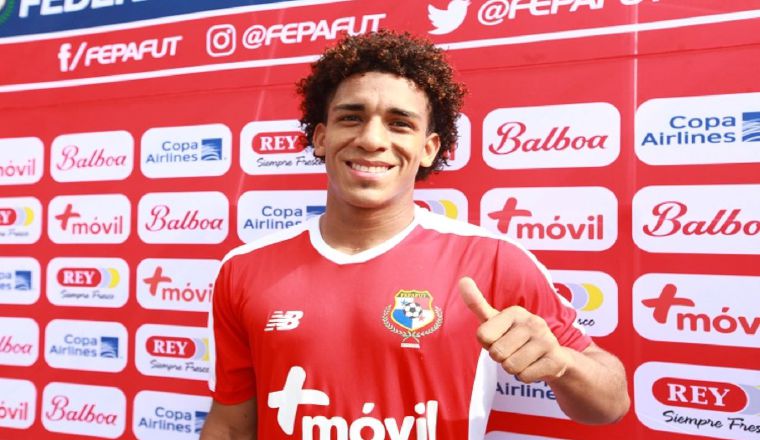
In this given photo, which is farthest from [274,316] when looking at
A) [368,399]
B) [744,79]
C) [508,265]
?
[744,79]

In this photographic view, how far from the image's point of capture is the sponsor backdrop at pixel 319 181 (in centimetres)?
111

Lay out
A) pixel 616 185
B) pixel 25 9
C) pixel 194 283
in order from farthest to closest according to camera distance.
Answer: pixel 25 9 < pixel 194 283 < pixel 616 185

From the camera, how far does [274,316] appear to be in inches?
39.5

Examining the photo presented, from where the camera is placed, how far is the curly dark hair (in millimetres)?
1049

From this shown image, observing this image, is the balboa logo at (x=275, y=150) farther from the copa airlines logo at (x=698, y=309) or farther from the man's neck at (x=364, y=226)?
the copa airlines logo at (x=698, y=309)

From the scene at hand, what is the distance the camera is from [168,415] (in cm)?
151

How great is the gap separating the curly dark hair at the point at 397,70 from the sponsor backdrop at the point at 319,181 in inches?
6.0

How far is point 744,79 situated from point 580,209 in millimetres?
381

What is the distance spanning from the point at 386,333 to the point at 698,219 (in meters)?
0.66

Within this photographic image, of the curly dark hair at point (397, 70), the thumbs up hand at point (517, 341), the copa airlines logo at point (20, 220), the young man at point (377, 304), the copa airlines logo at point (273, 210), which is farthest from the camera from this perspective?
the copa airlines logo at point (20, 220)

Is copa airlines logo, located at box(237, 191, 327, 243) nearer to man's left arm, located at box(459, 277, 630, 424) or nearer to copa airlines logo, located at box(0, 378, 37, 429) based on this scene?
man's left arm, located at box(459, 277, 630, 424)

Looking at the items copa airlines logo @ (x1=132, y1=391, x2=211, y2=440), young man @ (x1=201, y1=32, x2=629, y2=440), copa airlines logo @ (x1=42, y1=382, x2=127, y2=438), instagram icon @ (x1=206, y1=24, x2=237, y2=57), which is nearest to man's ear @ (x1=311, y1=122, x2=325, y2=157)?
young man @ (x1=201, y1=32, x2=629, y2=440)

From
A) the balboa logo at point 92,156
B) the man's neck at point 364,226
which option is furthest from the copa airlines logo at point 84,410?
the man's neck at point 364,226

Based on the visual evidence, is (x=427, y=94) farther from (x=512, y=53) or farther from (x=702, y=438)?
(x=702, y=438)
